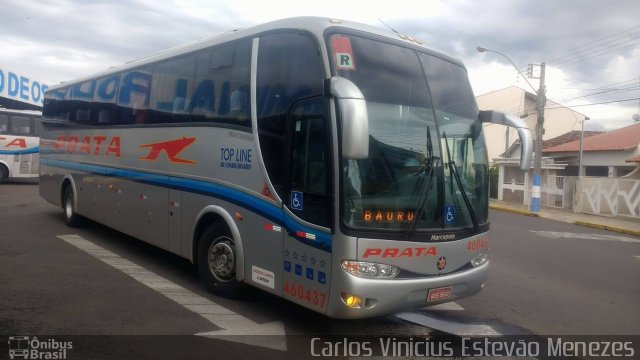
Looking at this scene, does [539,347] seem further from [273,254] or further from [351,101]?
[351,101]

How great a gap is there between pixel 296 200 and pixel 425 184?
126 centimetres

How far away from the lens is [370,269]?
4781 mm

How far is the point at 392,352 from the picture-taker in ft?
16.6

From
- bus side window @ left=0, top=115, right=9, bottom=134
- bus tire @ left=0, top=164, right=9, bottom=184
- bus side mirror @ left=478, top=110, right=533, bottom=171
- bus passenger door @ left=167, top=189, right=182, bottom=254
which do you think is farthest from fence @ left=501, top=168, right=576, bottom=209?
bus tire @ left=0, top=164, right=9, bottom=184

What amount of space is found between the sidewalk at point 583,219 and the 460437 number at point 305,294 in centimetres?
1645

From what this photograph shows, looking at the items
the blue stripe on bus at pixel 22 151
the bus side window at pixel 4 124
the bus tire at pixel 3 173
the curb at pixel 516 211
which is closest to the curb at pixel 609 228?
the curb at pixel 516 211

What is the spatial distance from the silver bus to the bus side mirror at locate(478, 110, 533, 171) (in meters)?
0.02

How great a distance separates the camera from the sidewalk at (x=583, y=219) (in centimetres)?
1881

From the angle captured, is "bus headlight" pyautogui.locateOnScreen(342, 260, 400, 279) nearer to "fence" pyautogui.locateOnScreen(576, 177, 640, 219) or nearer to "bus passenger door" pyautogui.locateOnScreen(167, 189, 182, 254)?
"bus passenger door" pyautogui.locateOnScreen(167, 189, 182, 254)

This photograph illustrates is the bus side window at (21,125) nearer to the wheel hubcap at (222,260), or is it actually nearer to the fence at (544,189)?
the wheel hubcap at (222,260)

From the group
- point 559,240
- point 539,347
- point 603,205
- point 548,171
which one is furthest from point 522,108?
point 539,347

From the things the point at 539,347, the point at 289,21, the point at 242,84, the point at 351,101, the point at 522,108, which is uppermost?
the point at 522,108

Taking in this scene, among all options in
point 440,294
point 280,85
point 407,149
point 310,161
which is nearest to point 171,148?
point 280,85

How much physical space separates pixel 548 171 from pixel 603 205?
454 cm
